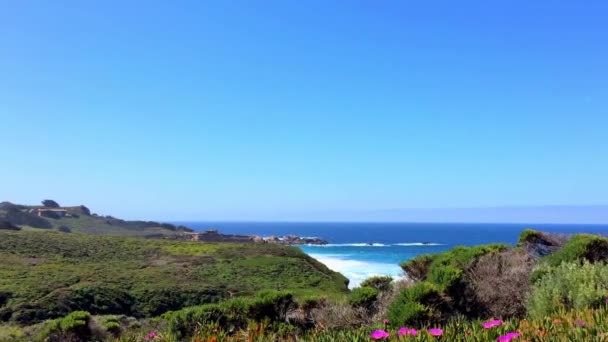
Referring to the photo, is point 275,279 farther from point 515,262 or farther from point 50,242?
point 515,262

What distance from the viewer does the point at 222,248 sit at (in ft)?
223

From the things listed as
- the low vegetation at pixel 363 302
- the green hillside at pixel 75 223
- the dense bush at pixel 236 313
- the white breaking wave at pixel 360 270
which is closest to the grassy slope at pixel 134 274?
the low vegetation at pixel 363 302

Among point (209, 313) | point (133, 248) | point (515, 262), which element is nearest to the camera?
point (209, 313)

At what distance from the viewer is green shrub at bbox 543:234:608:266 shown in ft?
39.4

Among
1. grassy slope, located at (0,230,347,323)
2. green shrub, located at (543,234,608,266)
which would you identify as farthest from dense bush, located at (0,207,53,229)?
green shrub, located at (543,234,608,266)

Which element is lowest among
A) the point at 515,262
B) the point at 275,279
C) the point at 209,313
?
the point at 275,279

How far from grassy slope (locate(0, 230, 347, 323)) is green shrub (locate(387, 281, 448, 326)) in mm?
Answer: 28421

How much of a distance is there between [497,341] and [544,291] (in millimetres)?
4106

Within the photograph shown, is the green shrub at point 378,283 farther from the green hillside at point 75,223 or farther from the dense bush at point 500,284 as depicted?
the green hillside at point 75,223

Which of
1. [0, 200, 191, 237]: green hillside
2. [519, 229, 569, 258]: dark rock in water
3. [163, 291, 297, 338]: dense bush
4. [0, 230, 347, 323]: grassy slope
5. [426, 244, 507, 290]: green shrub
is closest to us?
[163, 291, 297, 338]: dense bush

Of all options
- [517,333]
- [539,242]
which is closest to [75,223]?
[539,242]

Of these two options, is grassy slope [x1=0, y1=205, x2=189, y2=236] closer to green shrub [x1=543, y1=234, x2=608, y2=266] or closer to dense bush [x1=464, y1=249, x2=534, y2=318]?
dense bush [x1=464, y1=249, x2=534, y2=318]

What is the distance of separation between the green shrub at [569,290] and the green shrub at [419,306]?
1611mm

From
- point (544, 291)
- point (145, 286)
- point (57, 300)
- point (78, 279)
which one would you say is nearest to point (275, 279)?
point (145, 286)
